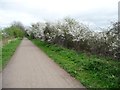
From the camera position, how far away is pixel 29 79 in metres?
11.2

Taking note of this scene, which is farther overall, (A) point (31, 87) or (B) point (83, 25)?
A: (B) point (83, 25)

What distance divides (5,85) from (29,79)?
A: 1.36 meters

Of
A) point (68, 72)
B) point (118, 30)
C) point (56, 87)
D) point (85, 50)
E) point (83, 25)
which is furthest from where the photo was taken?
point (83, 25)

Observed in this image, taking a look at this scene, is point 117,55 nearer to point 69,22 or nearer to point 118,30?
point 118,30

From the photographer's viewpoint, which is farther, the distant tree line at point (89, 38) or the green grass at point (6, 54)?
the green grass at point (6, 54)

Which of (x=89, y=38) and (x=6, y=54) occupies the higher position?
(x=89, y=38)

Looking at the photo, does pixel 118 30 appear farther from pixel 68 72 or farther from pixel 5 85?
pixel 5 85

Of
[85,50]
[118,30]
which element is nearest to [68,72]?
[118,30]

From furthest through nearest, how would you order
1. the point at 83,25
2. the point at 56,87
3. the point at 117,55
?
the point at 83,25
the point at 117,55
the point at 56,87

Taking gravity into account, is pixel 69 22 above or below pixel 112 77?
above

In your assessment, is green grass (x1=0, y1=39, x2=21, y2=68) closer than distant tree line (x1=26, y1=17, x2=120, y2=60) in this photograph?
No

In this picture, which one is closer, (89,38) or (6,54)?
(89,38)

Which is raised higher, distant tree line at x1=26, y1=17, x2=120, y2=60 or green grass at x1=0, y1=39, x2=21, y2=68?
distant tree line at x1=26, y1=17, x2=120, y2=60

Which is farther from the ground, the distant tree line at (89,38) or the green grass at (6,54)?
the distant tree line at (89,38)
